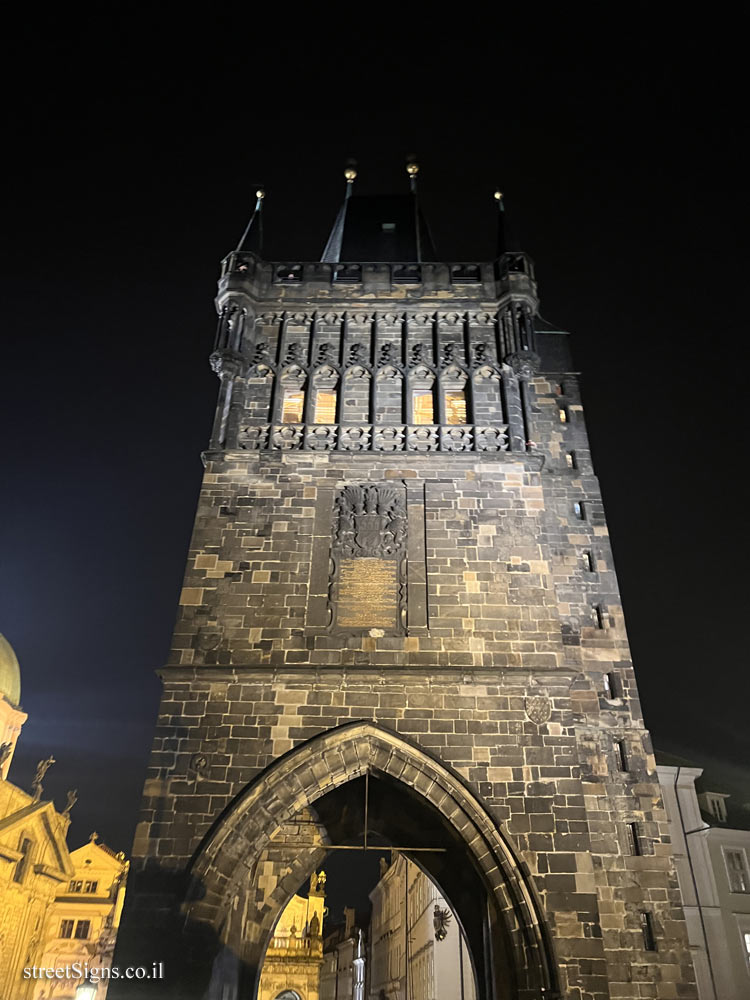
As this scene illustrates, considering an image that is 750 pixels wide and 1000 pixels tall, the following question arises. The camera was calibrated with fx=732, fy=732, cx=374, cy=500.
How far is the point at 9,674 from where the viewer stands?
107 ft

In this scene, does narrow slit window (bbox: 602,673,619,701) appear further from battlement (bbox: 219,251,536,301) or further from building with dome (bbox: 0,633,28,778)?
building with dome (bbox: 0,633,28,778)

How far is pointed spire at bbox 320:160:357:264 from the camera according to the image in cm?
1961

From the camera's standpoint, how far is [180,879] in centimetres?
918

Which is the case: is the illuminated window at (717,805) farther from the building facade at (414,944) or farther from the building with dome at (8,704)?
→ the building with dome at (8,704)

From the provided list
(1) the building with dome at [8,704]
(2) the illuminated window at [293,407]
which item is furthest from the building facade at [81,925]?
(2) the illuminated window at [293,407]

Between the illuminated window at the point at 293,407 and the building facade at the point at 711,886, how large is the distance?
15.2m

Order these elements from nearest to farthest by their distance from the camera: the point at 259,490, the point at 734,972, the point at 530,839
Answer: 1. the point at 530,839
2. the point at 259,490
3. the point at 734,972

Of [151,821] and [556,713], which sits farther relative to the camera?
[556,713]

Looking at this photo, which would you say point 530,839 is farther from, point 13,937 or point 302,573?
point 13,937

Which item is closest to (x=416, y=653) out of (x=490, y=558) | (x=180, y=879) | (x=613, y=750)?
(x=490, y=558)

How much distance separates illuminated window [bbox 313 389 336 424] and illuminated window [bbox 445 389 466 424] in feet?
7.12

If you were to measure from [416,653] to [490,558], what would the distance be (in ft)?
6.94

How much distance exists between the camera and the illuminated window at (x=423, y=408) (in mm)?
13867

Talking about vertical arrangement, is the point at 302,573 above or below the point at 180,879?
above
